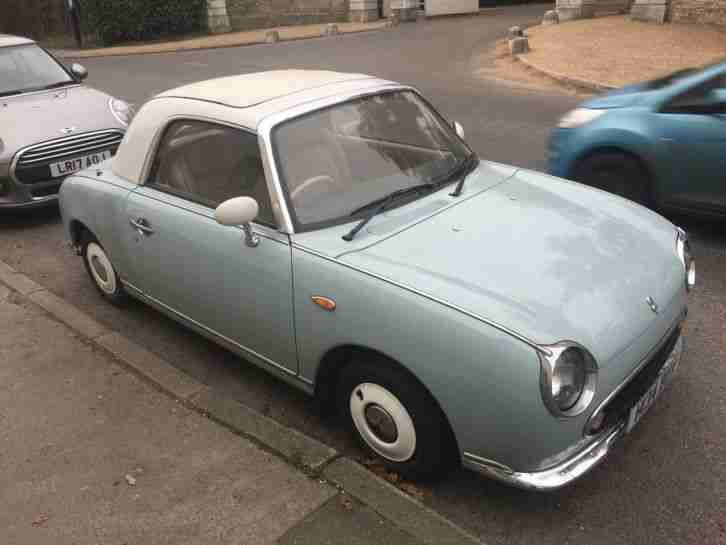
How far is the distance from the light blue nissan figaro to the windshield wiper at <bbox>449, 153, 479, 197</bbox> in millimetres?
13

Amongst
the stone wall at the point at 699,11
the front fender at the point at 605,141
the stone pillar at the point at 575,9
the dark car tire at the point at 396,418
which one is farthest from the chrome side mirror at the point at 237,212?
the stone pillar at the point at 575,9

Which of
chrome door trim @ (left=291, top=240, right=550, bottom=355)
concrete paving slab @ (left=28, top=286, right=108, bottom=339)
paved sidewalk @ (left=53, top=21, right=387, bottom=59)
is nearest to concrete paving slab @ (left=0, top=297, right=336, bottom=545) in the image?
concrete paving slab @ (left=28, top=286, right=108, bottom=339)

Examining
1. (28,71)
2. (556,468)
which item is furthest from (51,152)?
(556,468)

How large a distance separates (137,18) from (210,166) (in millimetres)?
23683

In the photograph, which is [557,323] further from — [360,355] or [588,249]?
[360,355]

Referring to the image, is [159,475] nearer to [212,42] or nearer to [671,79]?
[671,79]

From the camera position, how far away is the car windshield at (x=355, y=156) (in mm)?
3393

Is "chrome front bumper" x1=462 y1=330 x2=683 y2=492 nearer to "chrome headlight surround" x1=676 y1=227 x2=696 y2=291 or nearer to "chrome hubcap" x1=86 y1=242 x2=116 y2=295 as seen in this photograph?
"chrome headlight surround" x1=676 y1=227 x2=696 y2=291

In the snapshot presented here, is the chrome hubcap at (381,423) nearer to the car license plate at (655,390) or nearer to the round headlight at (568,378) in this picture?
the round headlight at (568,378)

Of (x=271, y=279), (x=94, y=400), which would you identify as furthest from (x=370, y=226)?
(x=94, y=400)

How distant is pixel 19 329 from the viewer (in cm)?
471

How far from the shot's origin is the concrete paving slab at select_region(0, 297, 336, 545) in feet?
9.48

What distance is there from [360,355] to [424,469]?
0.57 metres

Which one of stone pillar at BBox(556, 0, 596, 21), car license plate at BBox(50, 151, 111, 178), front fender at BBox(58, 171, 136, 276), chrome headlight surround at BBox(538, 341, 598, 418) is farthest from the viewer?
stone pillar at BBox(556, 0, 596, 21)
